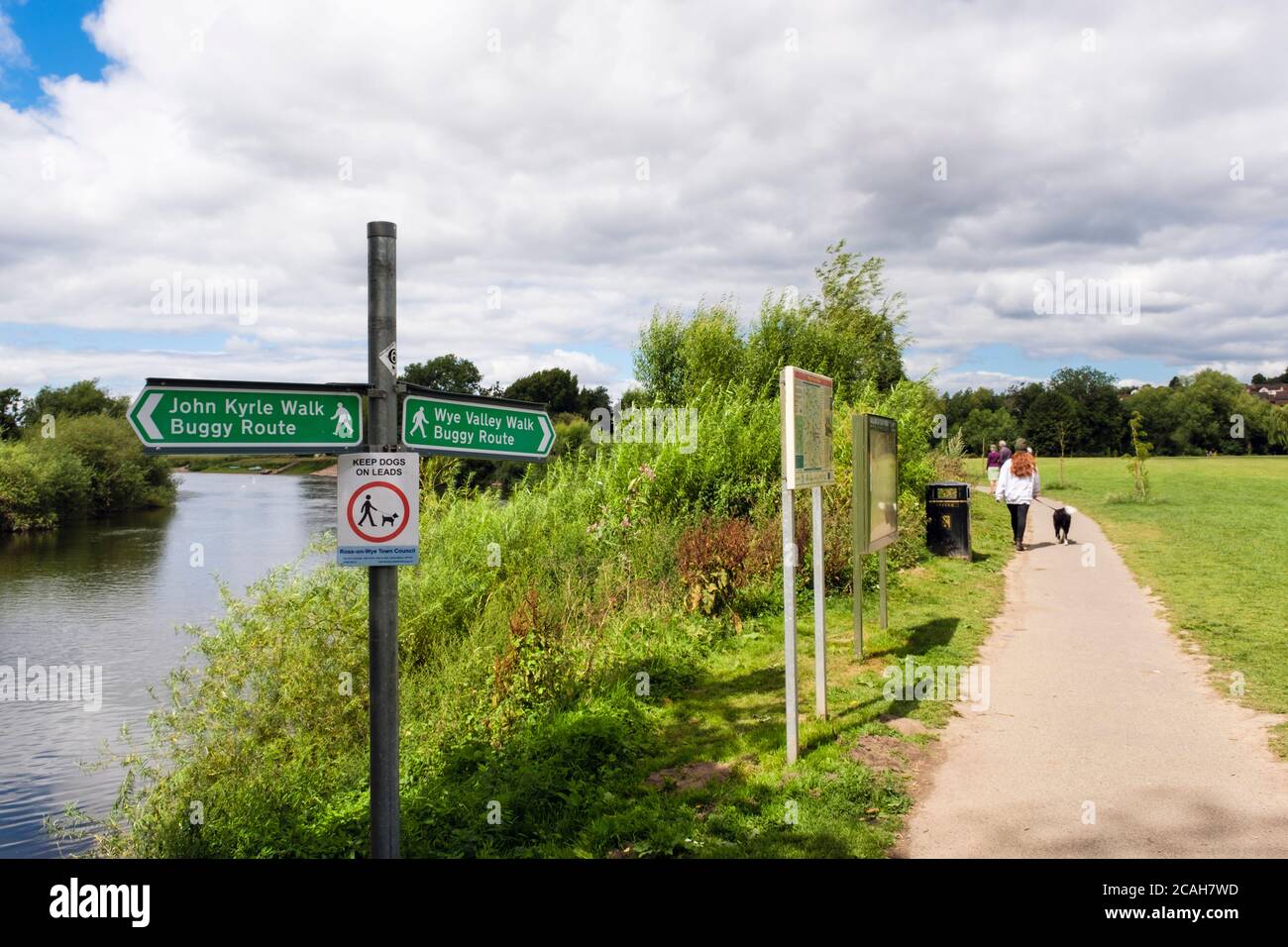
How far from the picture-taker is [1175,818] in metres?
4.50

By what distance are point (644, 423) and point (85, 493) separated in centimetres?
4119

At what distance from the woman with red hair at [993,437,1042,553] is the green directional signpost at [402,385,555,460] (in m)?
14.0

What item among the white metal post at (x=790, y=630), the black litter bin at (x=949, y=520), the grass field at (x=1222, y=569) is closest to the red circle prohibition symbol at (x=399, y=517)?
the white metal post at (x=790, y=630)

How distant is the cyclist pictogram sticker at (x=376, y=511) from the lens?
3078 millimetres

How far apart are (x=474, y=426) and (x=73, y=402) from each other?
67213mm

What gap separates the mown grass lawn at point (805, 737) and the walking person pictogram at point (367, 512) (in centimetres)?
234

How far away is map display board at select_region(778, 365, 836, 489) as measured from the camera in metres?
5.58

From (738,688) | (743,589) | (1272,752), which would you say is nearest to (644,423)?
(743,589)

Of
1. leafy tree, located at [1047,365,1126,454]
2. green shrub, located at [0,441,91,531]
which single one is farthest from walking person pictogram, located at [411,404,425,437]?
leafy tree, located at [1047,365,1126,454]

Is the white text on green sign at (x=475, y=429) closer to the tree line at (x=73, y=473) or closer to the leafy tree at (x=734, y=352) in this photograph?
the leafy tree at (x=734, y=352)

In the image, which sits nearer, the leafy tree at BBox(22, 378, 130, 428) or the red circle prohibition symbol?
the red circle prohibition symbol

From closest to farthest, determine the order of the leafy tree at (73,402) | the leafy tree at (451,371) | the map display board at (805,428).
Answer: the map display board at (805,428) → the leafy tree at (451,371) → the leafy tree at (73,402)

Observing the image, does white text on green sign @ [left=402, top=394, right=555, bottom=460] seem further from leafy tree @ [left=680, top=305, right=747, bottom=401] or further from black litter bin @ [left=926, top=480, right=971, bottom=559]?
leafy tree @ [left=680, top=305, right=747, bottom=401]
